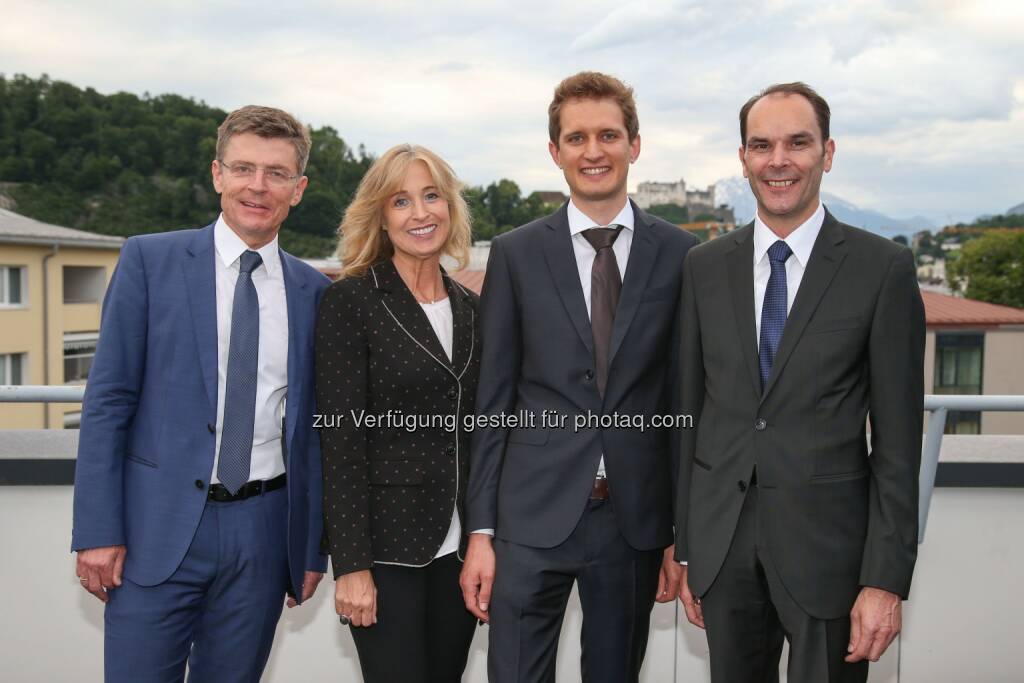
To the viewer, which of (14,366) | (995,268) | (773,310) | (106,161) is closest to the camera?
(773,310)

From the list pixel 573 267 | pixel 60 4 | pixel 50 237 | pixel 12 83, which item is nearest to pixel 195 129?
pixel 12 83

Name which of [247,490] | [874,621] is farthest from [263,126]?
[874,621]

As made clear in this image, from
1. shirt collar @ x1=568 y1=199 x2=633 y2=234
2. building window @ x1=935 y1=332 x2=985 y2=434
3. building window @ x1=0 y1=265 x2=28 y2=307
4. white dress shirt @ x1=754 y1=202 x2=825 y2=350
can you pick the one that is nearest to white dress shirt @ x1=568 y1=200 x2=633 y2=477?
shirt collar @ x1=568 y1=199 x2=633 y2=234

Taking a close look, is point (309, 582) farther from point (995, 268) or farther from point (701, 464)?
point (995, 268)

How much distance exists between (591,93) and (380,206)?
2.28 ft

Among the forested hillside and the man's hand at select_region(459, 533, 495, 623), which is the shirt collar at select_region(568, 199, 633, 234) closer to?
the man's hand at select_region(459, 533, 495, 623)

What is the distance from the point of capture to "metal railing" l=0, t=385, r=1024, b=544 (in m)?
2.79

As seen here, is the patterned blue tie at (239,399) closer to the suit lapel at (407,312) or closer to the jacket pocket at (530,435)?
the suit lapel at (407,312)

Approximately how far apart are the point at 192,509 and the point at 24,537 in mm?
1473

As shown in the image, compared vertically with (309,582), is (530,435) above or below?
above

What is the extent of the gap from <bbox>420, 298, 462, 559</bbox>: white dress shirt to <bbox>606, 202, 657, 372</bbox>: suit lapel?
19.4 inches

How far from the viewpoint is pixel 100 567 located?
217 centimetres

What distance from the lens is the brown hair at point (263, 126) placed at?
2340mm

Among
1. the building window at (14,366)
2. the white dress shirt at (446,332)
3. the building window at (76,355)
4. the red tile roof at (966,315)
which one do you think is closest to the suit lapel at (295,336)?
the white dress shirt at (446,332)
